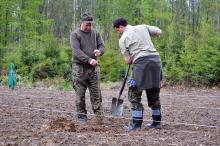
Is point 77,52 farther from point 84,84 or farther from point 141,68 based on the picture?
point 141,68

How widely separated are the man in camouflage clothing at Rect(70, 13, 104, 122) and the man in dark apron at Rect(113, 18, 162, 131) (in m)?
0.92

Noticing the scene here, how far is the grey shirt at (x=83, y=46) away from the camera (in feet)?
26.2

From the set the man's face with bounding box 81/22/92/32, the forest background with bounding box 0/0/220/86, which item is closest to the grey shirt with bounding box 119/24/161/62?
the man's face with bounding box 81/22/92/32

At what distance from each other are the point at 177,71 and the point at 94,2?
28724mm

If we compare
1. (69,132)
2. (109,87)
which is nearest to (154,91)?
(69,132)

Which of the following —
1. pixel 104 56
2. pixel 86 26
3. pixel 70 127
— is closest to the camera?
pixel 70 127

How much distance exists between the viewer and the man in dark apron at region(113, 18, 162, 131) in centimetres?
715

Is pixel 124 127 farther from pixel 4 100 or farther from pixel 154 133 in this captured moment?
pixel 4 100

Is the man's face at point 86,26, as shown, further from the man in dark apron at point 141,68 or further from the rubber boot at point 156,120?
the rubber boot at point 156,120

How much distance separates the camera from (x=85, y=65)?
321 inches

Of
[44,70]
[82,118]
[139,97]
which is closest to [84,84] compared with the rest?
[82,118]

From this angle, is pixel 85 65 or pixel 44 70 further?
pixel 44 70

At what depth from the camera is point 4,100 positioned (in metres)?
11.8

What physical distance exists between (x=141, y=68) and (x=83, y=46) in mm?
1439
